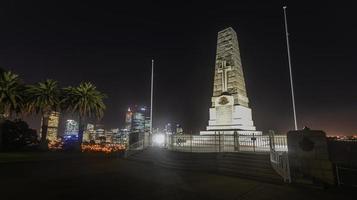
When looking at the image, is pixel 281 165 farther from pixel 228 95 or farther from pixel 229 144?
pixel 228 95

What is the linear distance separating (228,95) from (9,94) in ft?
96.4

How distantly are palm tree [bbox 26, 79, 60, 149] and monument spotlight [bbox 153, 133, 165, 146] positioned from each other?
18010 mm

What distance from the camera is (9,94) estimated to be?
92.6ft

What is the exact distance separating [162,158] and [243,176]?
6.90 metres

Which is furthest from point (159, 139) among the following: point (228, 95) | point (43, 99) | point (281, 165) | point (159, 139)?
point (43, 99)

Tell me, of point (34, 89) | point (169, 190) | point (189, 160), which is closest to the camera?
point (169, 190)

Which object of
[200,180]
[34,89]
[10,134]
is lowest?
[200,180]

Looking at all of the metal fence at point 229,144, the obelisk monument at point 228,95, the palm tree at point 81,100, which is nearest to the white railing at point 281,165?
the metal fence at point 229,144

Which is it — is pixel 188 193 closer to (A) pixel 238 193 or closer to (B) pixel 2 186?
(A) pixel 238 193

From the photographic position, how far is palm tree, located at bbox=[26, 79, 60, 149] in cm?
2969

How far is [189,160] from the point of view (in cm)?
1427

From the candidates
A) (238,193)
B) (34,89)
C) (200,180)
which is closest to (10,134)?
(34,89)

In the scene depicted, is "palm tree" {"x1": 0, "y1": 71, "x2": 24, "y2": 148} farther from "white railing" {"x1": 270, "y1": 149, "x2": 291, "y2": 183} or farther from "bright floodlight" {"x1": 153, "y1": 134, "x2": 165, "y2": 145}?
"white railing" {"x1": 270, "y1": 149, "x2": 291, "y2": 183}

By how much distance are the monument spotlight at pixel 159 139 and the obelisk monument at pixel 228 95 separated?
29.0 ft
